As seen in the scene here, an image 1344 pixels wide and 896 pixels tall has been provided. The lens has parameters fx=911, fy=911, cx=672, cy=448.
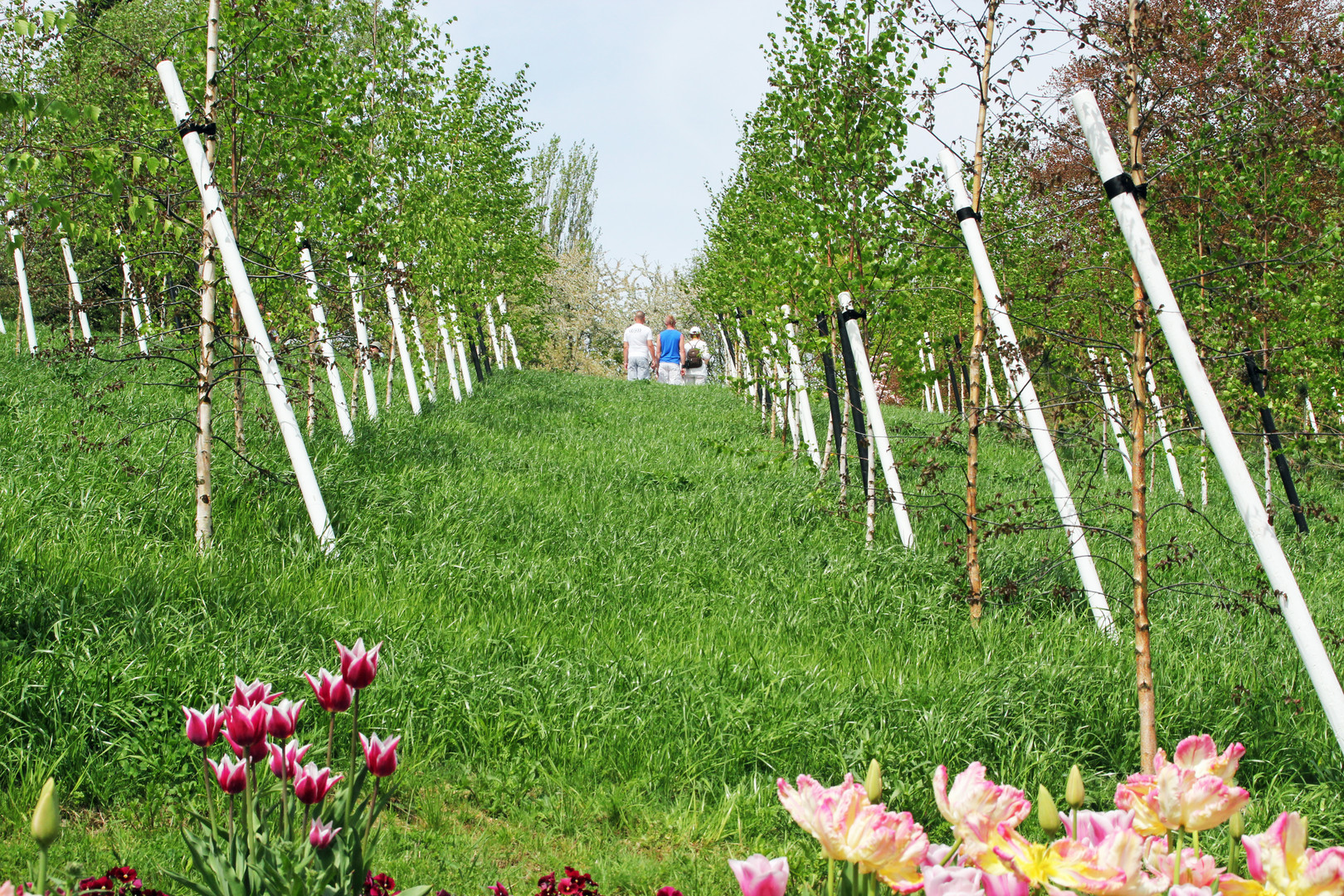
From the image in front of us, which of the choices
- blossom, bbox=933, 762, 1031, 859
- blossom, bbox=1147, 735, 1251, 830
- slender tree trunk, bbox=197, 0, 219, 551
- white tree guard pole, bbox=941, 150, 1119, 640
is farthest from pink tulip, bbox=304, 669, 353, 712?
white tree guard pole, bbox=941, 150, 1119, 640

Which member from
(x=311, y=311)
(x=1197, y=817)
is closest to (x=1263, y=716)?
(x=1197, y=817)

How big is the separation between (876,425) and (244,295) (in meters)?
3.62

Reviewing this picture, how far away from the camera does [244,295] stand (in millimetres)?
4699

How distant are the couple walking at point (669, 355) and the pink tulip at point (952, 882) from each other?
61.8 ft

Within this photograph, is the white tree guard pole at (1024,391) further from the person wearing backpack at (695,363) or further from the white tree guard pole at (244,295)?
the person wearing backpack at (695,363)

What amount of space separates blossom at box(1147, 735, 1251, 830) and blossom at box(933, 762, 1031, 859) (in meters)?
0.21

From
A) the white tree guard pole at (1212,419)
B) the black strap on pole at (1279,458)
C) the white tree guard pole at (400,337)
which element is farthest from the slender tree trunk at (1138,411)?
the white tree guard pole at (400,337)

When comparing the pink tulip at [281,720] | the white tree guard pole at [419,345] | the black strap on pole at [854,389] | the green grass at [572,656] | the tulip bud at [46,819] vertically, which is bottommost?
the green grass at [572,656]

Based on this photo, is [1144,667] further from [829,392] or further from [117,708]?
[829,392]

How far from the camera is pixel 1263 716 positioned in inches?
146

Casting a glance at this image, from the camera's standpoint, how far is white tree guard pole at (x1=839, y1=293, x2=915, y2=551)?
18.0 ft

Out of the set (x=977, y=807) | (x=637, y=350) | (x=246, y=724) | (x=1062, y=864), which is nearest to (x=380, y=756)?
(x=246, y=724)

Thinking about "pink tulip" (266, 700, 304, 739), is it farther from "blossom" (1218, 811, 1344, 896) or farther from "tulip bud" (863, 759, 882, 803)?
"blossom" (1218, 811, 1344, 896)

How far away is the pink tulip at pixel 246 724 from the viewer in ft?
5.01
